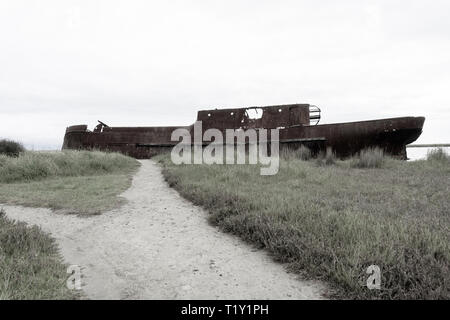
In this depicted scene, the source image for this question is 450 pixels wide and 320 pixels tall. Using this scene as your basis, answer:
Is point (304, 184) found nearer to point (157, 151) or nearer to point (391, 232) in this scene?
point (391, 232)

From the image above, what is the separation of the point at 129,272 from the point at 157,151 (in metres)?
14.9

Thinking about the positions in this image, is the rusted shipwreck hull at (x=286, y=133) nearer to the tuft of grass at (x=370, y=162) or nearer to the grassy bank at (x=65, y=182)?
the tuft of grass at (x=370, y=162)

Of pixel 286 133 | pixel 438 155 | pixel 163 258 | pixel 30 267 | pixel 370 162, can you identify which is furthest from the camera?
pixel 286 133

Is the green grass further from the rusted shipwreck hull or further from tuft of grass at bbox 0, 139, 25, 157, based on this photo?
tuft of grass at bbox 0, 139, 25, 157

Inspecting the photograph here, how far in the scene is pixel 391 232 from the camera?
3080 millimetres

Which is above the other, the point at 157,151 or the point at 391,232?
the point at 157,151

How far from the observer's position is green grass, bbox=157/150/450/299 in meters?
2.40

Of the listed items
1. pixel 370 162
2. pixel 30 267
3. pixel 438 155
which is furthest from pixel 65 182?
pixel 438 155

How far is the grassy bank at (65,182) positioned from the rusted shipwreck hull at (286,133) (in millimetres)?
5523

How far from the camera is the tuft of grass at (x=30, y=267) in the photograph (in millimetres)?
2174

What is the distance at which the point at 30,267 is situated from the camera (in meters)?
2.51

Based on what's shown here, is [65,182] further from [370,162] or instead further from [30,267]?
[370,162]

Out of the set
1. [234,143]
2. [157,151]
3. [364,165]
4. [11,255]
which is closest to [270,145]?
[234,143]

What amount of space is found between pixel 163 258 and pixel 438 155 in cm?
1069
